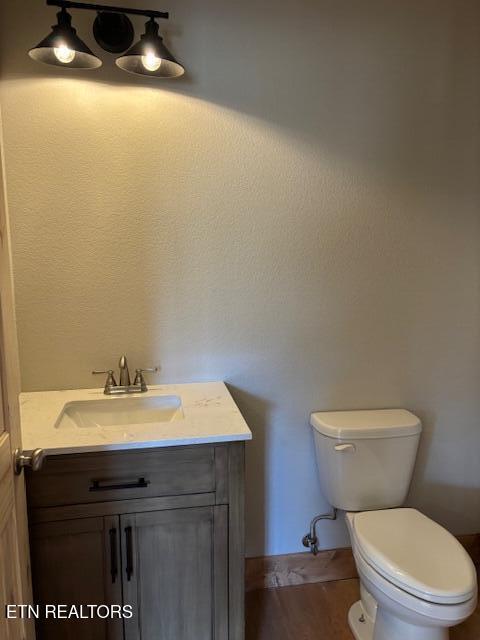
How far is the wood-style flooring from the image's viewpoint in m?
1.75

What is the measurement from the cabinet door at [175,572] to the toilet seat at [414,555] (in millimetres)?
512

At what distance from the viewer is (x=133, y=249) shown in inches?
67.2

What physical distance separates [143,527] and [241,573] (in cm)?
35

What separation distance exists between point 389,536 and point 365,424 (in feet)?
1.34

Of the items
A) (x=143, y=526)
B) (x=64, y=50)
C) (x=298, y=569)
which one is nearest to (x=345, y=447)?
(x=298, y=569)

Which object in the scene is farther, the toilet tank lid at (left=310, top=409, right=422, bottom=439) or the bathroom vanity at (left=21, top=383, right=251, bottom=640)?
the toilet tank lid at (left=310, top=409, right=422, bottom=439)

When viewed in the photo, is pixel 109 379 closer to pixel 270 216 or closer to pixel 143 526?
pixel 143 526

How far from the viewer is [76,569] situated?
4.38ft

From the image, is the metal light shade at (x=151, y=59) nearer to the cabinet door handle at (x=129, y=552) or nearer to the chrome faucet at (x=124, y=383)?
the chrome faucet at (x=124, y=383)

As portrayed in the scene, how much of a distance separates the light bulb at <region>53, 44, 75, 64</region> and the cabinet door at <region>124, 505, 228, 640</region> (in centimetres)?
147

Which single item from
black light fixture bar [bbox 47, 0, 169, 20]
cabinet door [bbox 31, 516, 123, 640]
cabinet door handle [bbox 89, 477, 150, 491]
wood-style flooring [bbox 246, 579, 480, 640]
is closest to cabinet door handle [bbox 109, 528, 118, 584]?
cabinet door [bbox 31, 516, 123, 640]

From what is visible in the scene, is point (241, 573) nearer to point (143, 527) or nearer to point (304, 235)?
point (143, 527)

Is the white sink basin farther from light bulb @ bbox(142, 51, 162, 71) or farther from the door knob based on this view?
light bulb @ bbox(142, 51, 162, 71)

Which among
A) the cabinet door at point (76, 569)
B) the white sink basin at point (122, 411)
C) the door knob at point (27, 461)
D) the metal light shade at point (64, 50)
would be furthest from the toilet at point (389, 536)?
the metal light shade at point (64, 50)
